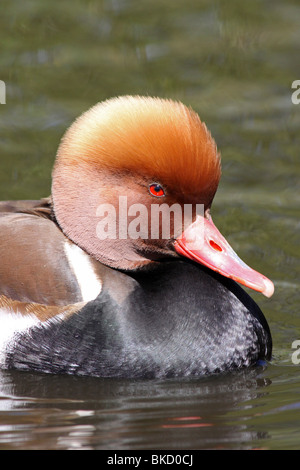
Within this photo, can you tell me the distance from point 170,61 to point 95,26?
81 centimetres

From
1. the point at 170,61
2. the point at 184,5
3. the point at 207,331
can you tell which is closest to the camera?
the point at 207,331

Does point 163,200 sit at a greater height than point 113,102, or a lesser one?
lesser

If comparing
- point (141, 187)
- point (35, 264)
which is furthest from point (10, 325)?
point (141, 187)

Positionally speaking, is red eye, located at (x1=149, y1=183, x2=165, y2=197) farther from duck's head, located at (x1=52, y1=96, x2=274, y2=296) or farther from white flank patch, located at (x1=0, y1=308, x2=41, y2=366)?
white flank patch, located at (x1=0, y1=308, x2=41, y2=366)

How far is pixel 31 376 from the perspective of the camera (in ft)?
16.6

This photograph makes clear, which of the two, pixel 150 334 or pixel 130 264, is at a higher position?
pixel 130 264

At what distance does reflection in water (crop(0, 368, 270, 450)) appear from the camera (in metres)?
4.30

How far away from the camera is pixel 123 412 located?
15.1 feet

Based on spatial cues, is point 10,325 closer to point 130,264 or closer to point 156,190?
point 130,264

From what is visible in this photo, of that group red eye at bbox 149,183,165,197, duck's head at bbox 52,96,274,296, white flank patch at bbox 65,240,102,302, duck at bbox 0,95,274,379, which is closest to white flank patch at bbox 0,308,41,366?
duck at bbox 0,95,274,379

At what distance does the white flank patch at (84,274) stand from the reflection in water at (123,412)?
0.46 metres

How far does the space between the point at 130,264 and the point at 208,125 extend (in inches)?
107
